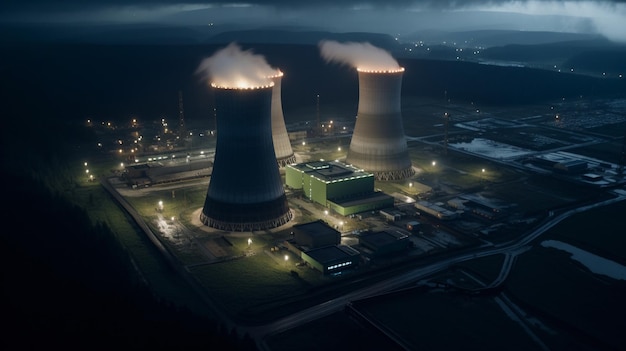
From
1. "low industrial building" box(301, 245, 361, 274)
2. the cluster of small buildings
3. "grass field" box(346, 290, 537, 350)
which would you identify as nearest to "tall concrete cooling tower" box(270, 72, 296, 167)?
the cluster of small buildings

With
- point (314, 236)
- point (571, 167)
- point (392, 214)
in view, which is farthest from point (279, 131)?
point (571, 167)

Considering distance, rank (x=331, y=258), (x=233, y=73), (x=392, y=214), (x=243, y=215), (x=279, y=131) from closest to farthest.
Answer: (x=331, y=258)
(x=233, y=73)
(x=243, y=215)
(x=392, y=214)
(x=279, y=131)

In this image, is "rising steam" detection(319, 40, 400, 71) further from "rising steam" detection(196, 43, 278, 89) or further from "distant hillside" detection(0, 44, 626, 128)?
"distant hillside" detection(0, 44, 626, 128)

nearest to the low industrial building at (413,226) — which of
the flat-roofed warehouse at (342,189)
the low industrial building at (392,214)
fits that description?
the low industrial building at (392,214)

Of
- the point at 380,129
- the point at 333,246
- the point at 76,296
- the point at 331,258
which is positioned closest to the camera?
the point at 76,296

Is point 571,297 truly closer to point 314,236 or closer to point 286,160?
point 314,236

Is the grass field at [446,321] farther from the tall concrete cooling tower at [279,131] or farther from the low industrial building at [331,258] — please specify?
the tall concrete cooling tower at [279,131]
